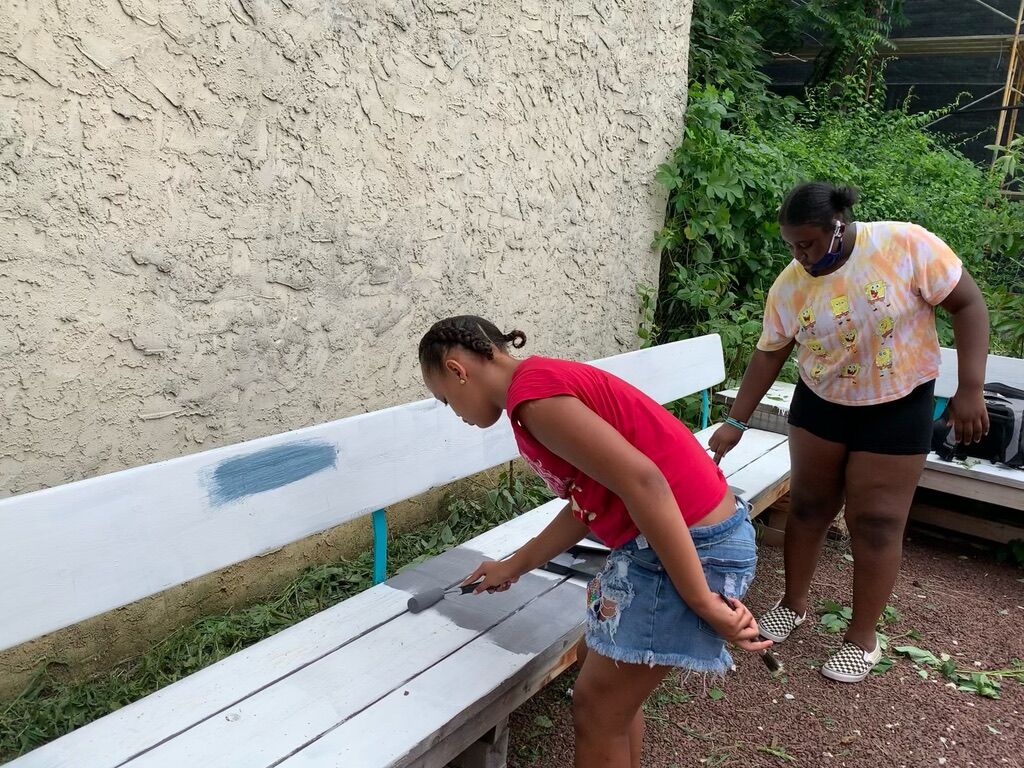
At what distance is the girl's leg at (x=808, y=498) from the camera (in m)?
2.98

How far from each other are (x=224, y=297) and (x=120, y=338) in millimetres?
395

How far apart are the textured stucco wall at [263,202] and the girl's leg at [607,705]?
5.67 feet

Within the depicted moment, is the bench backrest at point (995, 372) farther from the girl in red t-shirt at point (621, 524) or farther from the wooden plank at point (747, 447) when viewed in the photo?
the girl in red t-shirt at point (621, 524)

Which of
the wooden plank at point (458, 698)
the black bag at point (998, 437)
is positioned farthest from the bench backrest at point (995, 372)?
the wooden plank at point (458, 698)

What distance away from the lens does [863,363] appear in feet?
9.07

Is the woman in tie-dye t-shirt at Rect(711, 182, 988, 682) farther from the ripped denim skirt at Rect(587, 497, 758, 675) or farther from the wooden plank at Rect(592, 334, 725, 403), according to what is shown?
the ripped denim skirt at Rect(587, 497, 758, 675)

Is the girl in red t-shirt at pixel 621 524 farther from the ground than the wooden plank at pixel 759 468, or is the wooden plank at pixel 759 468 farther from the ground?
the girl in red t-shirt at pixel 621 524

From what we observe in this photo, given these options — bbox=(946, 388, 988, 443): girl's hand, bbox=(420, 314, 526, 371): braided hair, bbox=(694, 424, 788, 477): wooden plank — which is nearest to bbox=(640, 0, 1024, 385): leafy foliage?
bbox=(694, 424, 788, 477): wooden plank

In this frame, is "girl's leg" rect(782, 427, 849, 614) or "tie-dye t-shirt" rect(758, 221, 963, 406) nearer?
"tie-dye t-shirt" rect(758, 221, 963, 406)

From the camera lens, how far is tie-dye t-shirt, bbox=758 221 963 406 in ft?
8.79

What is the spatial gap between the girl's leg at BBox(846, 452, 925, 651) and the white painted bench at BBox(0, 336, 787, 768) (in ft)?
3.46

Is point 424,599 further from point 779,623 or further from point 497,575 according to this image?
point 779,623

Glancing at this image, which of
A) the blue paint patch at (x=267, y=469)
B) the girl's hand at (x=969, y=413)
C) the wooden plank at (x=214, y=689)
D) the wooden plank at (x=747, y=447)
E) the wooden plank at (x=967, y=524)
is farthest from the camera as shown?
the wooden plank at (x=967, y=524)

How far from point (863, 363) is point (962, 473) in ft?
5.73
